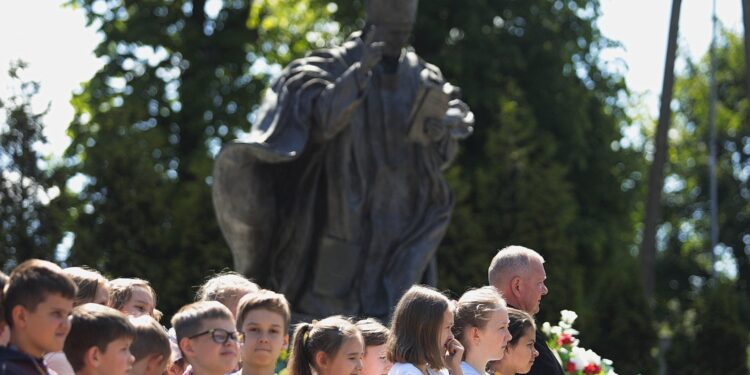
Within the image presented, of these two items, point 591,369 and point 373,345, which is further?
point 591,369

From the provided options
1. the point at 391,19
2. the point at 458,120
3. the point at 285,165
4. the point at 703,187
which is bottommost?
the point at 703,187

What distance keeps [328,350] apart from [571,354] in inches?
102

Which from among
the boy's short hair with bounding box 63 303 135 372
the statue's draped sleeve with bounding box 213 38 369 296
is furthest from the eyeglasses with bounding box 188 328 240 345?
the statue's draped sleeve with bounding box 213 38 369 296

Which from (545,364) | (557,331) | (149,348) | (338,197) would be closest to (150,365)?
(149,348)

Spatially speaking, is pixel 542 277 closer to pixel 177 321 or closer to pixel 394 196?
pixel 177 321

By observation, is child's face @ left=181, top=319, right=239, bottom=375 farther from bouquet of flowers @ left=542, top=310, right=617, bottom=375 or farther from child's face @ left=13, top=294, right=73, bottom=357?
bouquet of flowers @ left=542, top=310, right=617, bottom=375

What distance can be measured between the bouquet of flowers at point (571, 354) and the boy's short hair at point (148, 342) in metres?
3.31

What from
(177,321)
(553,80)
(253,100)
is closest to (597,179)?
(553,80)

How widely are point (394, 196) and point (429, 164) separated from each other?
0.34 m

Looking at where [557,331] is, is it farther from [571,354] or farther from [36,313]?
[36,313]

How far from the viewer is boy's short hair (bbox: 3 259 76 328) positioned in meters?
6.53

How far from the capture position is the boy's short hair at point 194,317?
7375mm

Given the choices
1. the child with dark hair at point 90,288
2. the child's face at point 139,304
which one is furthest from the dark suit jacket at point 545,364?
the child with dark hair at point 90,288

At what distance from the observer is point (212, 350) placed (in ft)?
24.1
